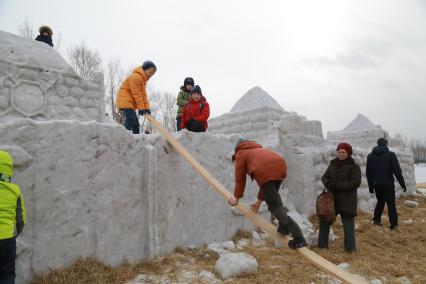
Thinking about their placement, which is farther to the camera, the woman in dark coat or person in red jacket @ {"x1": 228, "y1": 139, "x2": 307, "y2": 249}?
the woman in dark coat

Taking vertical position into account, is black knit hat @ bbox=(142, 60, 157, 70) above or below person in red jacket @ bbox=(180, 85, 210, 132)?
above

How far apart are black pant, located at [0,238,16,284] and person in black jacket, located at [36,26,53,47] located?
644cm

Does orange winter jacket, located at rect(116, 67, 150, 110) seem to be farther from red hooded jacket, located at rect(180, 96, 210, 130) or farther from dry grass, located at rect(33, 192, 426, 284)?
dry grass, located at rect(33, 192, 426, 284)

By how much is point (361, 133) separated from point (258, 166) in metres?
11.5

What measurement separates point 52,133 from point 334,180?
12.0ft

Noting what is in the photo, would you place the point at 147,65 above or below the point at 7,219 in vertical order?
above

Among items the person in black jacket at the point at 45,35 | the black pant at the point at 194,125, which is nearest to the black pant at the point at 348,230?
the black pant at the point at 194,125

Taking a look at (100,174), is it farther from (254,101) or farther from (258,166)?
(254,101)

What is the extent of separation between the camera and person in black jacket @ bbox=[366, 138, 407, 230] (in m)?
6.16

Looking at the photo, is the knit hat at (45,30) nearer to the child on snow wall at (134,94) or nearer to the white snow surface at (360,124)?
the child on snow wall at (134,94)

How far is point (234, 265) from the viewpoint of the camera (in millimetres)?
3557

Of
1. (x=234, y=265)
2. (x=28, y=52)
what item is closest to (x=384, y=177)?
(x=234, y=265)

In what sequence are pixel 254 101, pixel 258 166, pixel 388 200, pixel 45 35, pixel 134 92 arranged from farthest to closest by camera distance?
pixel 254 101, pixel 45 35, pixel 388 200, pixel 134 92, pixel 258 166

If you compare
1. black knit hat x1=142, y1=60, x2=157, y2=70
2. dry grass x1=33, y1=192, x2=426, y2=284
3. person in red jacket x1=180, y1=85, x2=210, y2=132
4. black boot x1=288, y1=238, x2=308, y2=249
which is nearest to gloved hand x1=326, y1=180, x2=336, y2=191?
dry grass x1=33, y1=192, x2=426, y2=284
